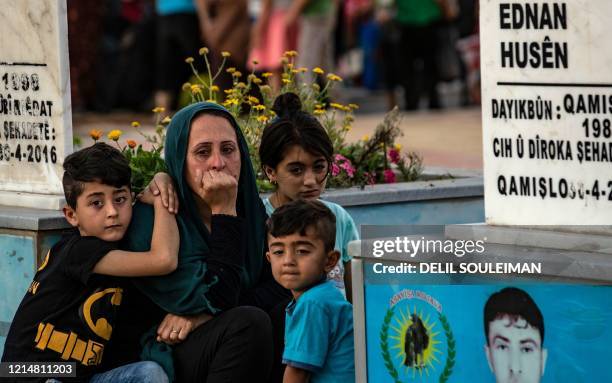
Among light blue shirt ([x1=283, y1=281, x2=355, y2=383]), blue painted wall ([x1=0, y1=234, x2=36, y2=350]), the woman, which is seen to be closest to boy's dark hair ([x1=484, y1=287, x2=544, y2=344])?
light blue shirt ([x1=283, y1=281, x2=355, y2=383])

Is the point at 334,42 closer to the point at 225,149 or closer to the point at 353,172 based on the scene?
the point at 353,172

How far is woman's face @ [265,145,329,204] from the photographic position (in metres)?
4.98

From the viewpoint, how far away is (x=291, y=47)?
12844mm

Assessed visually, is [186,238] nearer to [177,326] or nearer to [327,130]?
[177,326]

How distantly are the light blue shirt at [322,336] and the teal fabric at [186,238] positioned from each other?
1.46ft

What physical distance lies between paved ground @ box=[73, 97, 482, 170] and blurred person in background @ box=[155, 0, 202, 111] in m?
0.48

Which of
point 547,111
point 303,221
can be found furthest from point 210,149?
point 547,111

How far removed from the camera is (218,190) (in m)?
4.63

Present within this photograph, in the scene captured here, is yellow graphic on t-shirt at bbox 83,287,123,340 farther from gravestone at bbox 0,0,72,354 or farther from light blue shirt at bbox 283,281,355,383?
gravestone at bbox 0,0,72,354

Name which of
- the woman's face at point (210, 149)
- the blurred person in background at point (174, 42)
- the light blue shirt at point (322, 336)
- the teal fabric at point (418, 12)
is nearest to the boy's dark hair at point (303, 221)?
the light blue shirt at point (322, 336)

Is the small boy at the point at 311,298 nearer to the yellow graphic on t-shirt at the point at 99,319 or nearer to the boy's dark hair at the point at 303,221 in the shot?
the boy's dark hair at the point at 303,221

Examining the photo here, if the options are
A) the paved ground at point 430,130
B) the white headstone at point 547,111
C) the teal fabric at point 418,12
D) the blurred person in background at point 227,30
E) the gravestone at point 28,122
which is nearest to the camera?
the white headstone at point 547,111

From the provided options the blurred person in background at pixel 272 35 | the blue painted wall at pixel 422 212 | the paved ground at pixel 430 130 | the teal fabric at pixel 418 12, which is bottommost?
the blue painted wall at pixel 422 212

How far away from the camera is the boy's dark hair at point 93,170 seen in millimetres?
4527
